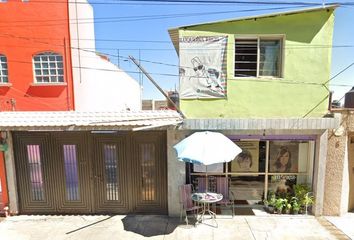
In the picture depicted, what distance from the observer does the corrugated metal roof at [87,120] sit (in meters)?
7.23

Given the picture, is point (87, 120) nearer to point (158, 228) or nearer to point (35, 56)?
point (158, 228)

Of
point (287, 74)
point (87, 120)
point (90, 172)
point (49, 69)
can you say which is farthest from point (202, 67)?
point (49, 69)

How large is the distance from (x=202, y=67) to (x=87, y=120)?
4.19 meters

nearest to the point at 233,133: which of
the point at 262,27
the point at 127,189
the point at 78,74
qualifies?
the point at 262,27

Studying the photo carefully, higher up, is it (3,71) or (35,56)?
(35,56)

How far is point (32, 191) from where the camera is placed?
8484mm

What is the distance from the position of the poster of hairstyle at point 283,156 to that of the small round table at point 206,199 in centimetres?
247

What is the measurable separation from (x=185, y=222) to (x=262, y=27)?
686cm

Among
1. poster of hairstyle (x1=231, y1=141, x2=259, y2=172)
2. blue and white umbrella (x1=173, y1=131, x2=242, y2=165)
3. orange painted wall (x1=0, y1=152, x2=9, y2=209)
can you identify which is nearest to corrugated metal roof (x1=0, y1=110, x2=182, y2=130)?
blue and white umbrella (x1=173, y1=131, x2=242, y2=165)

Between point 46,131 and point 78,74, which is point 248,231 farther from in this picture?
point 78,74

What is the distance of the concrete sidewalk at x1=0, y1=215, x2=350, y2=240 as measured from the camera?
6.88m

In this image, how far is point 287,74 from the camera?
7.68 metres

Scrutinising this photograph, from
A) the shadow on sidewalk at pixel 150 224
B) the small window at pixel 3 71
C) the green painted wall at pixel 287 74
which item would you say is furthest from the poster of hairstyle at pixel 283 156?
the small window at pixel 3 71

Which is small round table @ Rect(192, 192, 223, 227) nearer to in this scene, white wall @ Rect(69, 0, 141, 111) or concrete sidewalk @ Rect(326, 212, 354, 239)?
concrete sidewalk @ Rect(326, 212, 354, 239)
